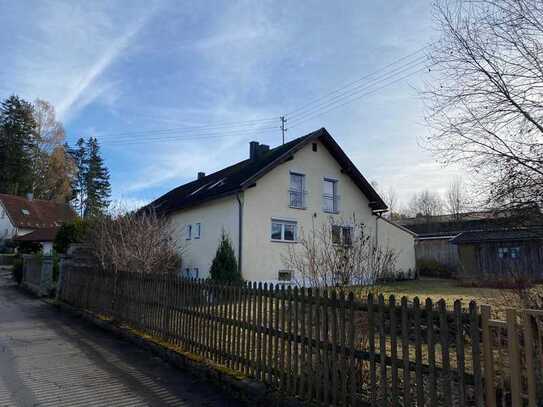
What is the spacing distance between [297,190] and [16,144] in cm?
4148

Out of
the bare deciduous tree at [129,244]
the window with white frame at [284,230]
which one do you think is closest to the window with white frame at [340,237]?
the bare deciduous tree at [129,244]

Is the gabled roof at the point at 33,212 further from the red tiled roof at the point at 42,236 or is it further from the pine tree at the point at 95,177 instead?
the pine tree at the point at 95,177

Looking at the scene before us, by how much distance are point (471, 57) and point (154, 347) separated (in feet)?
24.9

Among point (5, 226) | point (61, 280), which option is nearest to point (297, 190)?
point (61, 280)

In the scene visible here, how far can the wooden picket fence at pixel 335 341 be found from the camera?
337cm

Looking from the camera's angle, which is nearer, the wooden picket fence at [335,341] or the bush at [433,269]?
the wooden picket fence at [335,341]

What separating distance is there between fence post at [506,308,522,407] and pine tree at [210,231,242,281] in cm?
1337

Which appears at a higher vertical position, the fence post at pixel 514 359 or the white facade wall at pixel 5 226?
the white facade wall at pixel 5 226

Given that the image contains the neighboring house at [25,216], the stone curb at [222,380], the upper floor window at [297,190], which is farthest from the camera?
the neighboring house at [25,216]

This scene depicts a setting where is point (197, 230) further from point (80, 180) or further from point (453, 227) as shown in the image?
point (80, 180)

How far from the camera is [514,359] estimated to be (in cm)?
296

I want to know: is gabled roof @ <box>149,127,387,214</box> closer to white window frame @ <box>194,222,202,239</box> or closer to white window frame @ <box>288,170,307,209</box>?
white window frame @ <box>288,170,307,209</box>

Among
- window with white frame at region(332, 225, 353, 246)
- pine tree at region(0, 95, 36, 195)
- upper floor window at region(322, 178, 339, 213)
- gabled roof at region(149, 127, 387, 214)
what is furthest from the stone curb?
pine tree at region(0, 95, 36, 195)

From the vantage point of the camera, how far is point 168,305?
771 centimetres
